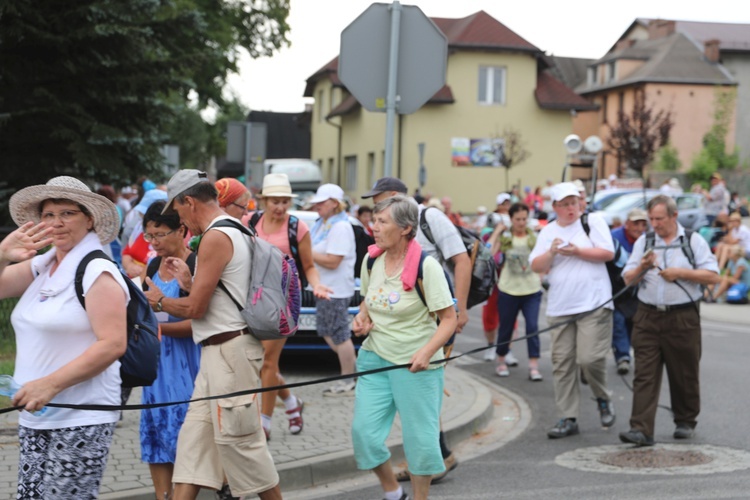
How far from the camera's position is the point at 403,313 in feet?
19.4

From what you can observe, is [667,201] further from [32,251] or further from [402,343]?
[32,251]

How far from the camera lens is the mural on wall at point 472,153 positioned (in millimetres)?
48688

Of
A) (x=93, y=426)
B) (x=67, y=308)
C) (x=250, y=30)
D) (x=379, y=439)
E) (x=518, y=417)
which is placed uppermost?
(x=250, y=30)

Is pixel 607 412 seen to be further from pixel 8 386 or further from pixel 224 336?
pixel 8 386

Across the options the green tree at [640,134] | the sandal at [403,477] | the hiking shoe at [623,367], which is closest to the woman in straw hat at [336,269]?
the sandal at [403,477]

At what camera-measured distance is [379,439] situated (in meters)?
5.93

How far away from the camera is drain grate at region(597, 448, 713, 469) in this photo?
7.46 m

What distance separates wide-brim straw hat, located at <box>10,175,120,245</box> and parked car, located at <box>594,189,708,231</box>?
26.0m

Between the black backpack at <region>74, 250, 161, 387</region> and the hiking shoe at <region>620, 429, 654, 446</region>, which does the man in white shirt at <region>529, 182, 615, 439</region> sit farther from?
the black backpack at <region>74, 250, 161, 387</region>

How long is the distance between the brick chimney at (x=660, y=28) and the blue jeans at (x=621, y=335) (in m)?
63.8

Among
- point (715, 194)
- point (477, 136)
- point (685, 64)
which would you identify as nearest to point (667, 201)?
point (715, 194)

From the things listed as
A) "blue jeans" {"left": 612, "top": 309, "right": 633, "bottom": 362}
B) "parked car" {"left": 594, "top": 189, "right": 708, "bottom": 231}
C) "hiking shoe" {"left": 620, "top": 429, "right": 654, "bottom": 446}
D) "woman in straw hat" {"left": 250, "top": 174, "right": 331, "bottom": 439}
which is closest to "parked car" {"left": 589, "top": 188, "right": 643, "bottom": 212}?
"parked car" {"left": 594, "top": 189, "right": 708, "bottom": 231}

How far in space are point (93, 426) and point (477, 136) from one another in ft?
149

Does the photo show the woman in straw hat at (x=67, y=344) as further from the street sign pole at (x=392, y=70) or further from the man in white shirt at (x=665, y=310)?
the man in white shirt at (x=665, y=310)
